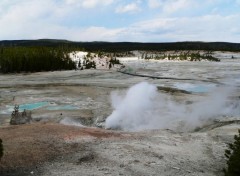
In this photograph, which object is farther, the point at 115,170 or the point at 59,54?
the point at 59,54

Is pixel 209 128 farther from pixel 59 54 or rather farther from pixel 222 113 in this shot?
pixel 59 54

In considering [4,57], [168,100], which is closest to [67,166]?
[168,100]

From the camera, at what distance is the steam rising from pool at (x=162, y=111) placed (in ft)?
45.3

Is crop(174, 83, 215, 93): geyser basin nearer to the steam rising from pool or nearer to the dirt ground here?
the steam rising from pool

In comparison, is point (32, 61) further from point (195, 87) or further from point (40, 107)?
point (40, 107)

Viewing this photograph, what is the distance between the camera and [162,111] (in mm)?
15672

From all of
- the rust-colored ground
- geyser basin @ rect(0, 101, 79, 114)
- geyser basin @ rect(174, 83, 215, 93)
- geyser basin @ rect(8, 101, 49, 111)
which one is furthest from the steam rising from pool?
the rust-colored ground

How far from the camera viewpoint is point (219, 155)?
974cm

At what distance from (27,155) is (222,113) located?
830cm

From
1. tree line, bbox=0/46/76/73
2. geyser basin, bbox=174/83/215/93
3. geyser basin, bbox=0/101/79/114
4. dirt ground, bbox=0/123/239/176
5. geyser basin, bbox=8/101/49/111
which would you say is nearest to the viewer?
dirt ground, bbox=0/123/239/176

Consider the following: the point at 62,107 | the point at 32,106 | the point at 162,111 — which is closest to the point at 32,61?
the point at 32,106

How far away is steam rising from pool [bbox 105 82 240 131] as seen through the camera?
13.8m

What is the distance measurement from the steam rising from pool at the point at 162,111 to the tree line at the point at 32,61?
43.9ft

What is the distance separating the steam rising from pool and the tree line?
1339 cm
